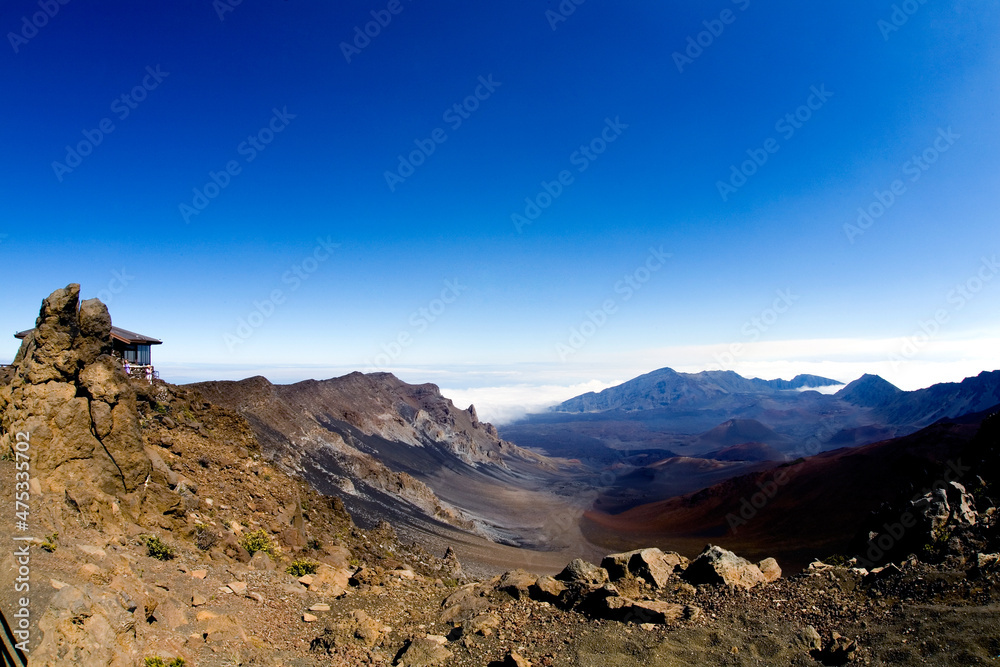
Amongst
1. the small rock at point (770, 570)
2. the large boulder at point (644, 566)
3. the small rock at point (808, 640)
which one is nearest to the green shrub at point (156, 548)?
the large boulder at point (644, 566)

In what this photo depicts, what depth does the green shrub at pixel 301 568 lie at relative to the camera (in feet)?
42.1

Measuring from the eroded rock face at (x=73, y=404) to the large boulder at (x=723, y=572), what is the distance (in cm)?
1379

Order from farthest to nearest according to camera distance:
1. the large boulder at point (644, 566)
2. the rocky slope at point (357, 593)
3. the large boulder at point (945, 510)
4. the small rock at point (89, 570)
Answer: the large boulder at point (644, 566) < the large boulder at point (945, 510) < the small rock at point (89, 570) < the rocky slope at point (357, 593)

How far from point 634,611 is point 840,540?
32940mm

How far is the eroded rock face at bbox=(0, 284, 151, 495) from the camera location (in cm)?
A: 1010

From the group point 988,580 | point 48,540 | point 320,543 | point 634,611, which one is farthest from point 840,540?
point 48,540

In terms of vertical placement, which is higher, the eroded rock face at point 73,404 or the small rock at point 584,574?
the eroded rock face at point 73,404

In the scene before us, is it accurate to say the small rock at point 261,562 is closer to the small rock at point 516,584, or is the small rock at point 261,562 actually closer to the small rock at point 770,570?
the small rock at point 516,584

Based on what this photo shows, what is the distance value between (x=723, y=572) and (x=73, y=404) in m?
15.4

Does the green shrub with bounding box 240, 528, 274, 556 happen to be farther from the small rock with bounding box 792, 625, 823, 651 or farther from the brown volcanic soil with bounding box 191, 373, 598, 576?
the brown volcanic soil with bounding box 191, 373, 598, 576

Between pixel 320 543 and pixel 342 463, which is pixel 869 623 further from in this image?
pixel 342 463

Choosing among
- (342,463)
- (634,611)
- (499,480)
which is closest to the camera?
(634,611)

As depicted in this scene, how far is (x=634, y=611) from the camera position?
9.66m

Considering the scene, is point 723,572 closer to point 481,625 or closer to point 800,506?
point 481,625
